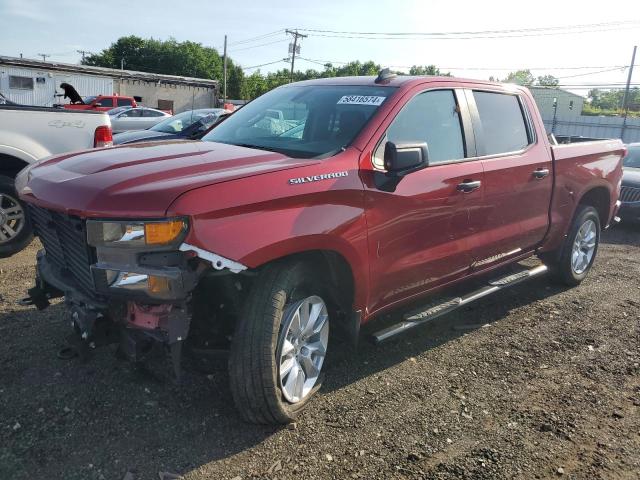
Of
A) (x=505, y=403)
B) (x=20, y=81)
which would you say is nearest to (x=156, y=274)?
(x=505, y=403)

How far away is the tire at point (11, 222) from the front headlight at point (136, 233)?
349cm

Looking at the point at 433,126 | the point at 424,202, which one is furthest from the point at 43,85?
the point at 424,202

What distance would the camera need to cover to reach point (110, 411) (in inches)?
122

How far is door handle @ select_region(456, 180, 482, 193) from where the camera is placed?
3846 millimetres

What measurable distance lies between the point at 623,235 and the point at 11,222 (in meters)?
8.75

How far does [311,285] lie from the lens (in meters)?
3.13

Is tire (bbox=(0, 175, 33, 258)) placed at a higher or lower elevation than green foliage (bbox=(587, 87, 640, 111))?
lower

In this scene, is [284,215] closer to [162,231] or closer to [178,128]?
[162,231]

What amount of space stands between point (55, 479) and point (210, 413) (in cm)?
85

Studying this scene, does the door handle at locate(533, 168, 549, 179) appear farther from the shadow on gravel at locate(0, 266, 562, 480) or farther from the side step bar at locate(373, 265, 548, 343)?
the shadow on gravel at locate(0, 266, 562, 480)

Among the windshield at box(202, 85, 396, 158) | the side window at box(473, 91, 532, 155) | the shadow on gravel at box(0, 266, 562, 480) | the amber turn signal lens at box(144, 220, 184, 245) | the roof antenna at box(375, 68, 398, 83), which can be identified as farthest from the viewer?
the side window at box(473, 91, 532, 155)

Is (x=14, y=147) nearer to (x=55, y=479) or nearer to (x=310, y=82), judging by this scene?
(x=310, y=82)

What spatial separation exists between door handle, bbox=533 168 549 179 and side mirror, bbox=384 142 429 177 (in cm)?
180

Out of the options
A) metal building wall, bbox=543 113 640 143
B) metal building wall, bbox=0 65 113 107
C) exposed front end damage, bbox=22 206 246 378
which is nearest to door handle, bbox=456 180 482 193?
exposed front end damage, bbox=22 206 246 378
